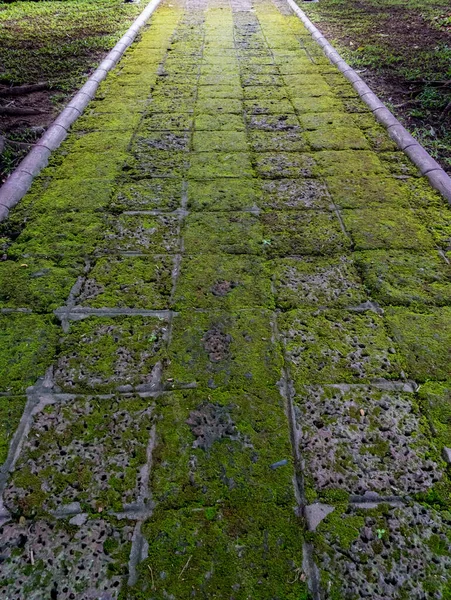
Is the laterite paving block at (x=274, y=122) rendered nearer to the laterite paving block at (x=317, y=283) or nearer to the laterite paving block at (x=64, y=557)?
the laterite paving block at (x=317, y=283)

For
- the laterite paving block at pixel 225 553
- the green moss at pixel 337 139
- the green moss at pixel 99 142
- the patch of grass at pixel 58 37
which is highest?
the patch of grass at pixel 58 37

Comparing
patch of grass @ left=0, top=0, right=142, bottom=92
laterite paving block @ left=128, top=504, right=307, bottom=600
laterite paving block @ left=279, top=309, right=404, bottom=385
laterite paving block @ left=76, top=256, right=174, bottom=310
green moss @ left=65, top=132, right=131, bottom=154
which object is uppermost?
patch of grass @ left=0, top=0, right=142, bottom=92

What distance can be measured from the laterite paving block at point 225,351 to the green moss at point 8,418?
2.19 ft

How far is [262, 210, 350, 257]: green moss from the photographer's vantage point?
2887 mm

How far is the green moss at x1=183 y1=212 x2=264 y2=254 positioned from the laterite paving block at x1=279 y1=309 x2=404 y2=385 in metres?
0.70

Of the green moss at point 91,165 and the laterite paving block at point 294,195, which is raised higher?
the green moss at point 91,165

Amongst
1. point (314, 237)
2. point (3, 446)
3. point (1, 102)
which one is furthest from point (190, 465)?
point (1, 102)

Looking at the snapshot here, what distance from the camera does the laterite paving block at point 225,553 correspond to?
1.42 metres

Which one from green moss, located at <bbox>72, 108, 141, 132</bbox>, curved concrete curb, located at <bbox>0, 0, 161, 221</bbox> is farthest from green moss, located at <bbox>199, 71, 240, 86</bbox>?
green moss, located at <bbox>72, 108, 141, 132</bbox>

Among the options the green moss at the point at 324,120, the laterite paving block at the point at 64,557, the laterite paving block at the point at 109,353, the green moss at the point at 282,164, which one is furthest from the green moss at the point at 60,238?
the green moss at the point at 324,120

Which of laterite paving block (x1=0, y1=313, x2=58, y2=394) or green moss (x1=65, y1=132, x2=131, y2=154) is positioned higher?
green moss (x1=65, y1=132, x2=131, y2=154)

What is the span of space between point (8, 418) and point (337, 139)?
12.1 feet

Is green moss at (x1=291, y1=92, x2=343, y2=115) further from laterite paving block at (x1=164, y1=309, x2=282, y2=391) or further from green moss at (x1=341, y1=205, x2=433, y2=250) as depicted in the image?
laterite paving block at (x1=164, y1=309, x2=282, y2=391)

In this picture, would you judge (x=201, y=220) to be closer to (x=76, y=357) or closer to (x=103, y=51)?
(x=76, y=357)
